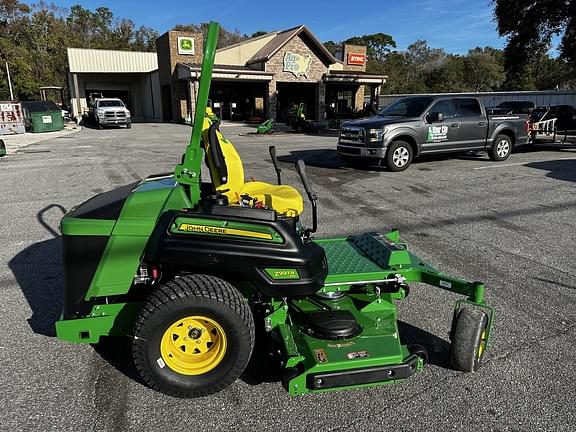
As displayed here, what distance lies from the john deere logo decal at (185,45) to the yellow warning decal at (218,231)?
3359cm

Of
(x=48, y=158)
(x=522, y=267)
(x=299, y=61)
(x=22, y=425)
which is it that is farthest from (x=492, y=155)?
(x=299, y=61)

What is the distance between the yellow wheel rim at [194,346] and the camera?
101 inches

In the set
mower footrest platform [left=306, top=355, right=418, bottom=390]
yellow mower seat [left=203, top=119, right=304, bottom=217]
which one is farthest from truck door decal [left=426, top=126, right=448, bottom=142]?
mower footrest platform [left=306, top=355, right=418, bottom=390]

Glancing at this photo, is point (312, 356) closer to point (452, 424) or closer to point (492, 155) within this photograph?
point (452, 424)

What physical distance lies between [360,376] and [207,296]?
1025mm

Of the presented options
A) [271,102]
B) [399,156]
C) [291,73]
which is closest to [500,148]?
[399,156]

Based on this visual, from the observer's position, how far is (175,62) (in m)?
32.6

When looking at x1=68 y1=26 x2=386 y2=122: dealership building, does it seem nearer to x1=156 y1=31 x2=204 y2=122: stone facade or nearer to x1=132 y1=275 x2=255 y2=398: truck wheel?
x1=156 y1=31 x2=204 y2=122: stone facade

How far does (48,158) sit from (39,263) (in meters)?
10.2

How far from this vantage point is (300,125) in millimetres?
24531

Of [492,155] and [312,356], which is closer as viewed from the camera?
[312,356]

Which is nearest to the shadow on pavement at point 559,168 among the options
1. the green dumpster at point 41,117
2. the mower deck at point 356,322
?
the mower deck at point 356,322

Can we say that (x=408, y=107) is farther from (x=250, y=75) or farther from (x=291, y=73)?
(x=291, y=73)

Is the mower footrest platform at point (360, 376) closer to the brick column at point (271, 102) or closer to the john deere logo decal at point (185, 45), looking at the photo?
the brick column at point (271, 102)
